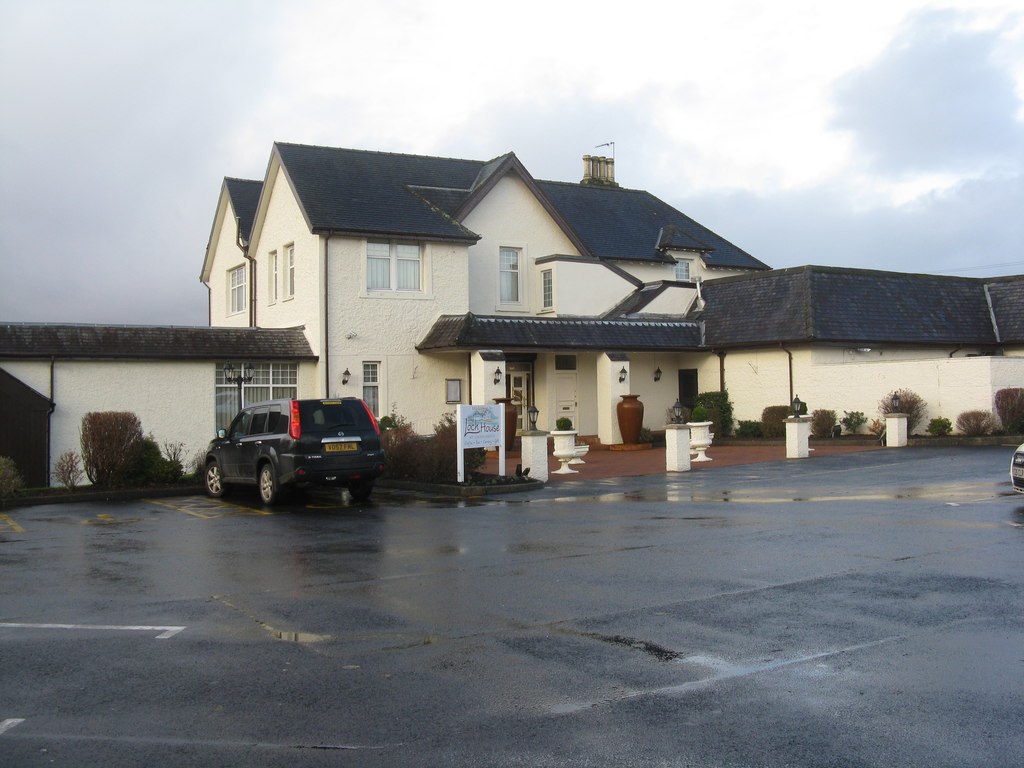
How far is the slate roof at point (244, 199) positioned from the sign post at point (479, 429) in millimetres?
17446

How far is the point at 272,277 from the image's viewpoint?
1246 inches

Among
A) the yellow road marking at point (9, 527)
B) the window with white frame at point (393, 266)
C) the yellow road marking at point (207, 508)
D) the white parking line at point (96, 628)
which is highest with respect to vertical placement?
the window with white frame at point (393, 266)

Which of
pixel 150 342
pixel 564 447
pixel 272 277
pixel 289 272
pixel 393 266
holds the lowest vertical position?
pixel 564 447

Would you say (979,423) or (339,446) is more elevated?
(979,423)

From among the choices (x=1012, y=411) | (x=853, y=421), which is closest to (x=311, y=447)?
(x=853, y=421)

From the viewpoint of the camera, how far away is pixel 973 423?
1005 inches

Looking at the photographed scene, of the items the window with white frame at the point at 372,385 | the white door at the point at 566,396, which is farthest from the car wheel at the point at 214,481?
the white door at the point at 566,396

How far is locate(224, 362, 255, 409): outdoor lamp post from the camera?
2516 centimetres

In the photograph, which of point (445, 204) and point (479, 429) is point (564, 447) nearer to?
point (479, 429)

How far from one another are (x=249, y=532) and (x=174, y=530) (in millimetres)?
1321

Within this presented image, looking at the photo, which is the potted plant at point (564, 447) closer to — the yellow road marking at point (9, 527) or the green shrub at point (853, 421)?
the green shrub at point (853, 421)

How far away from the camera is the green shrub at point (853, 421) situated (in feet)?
91.5

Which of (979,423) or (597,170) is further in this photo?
(597,170)

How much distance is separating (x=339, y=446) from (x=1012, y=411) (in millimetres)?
18162
